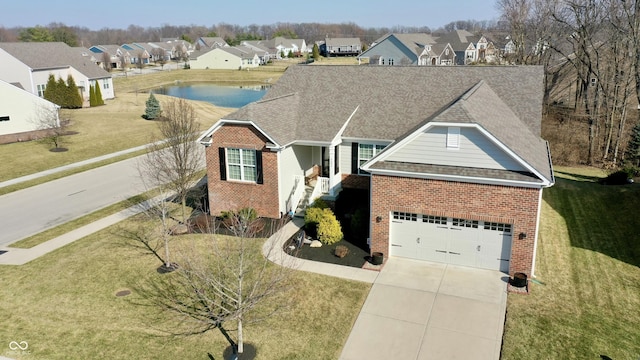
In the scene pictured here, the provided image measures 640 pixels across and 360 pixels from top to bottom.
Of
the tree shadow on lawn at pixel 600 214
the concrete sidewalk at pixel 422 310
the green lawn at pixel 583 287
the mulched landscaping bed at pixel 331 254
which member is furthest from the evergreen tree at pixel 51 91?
the green lawn at pixel 583 287

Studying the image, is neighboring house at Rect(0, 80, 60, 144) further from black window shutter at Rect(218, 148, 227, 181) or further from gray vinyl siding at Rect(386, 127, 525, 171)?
gray vinyl siding at Rect(386, 127, 525, 171)

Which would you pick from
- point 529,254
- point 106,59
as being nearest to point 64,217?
point 529,254

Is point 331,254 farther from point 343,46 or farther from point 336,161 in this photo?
point 343,46

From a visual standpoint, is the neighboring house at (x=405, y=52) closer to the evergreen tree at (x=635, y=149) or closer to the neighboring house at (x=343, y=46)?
the neighboring house at (x=343, y=46)

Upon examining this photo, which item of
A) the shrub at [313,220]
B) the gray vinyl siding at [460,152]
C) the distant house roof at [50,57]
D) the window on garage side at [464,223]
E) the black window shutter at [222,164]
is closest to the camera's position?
the gray vinyl siding at [460,152]

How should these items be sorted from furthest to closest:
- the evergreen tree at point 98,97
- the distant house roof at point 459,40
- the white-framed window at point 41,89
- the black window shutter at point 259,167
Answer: the distant house roof at point 459,40 → the evergreen tree at point 98,97 → the white-framed window at point 41,89 → the black window shutter at point 259,167

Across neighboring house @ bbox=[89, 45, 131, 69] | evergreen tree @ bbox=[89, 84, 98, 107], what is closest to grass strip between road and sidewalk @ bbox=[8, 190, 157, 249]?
evergreen tree @ bbox=[89, 84, 98, 107]
